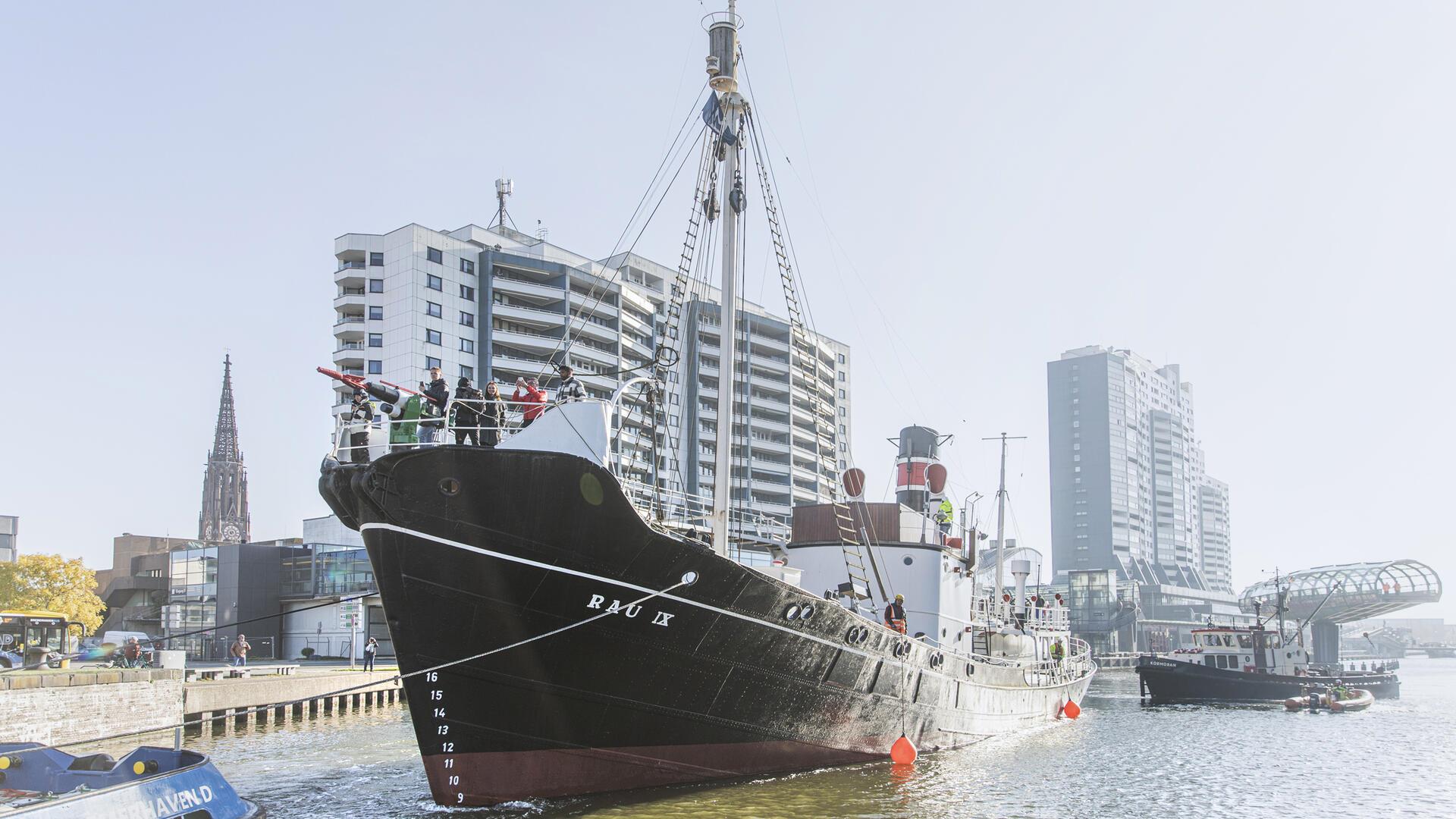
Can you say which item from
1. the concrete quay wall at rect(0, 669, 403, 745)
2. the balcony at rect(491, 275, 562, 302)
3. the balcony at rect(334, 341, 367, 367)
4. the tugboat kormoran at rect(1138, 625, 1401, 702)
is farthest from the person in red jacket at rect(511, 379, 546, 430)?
the balcony at rect(491, 275, 562, 302)

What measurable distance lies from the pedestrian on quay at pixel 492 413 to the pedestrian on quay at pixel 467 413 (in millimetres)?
87

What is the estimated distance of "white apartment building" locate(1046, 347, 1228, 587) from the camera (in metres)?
180

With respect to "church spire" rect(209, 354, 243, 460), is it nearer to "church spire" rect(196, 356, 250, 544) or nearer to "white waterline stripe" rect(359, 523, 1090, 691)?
"church spire" rect(196, 356, 250, 544)

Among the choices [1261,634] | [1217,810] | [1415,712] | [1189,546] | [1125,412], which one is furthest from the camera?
[1189,546]

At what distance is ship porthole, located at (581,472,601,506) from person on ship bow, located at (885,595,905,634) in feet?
27.8

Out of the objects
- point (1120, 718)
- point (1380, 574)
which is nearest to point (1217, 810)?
point (1120, 718)

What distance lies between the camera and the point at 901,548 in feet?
81.8

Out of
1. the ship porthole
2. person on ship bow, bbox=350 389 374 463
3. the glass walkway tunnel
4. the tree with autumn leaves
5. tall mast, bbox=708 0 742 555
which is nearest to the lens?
the ship porthole

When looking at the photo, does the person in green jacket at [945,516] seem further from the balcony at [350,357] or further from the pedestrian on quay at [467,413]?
the balcony at [350,357]

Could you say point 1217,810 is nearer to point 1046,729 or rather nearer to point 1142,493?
point 1046,729

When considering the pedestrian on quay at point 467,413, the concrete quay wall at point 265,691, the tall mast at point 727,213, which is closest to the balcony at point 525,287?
the concrete quay wall at point 265,691

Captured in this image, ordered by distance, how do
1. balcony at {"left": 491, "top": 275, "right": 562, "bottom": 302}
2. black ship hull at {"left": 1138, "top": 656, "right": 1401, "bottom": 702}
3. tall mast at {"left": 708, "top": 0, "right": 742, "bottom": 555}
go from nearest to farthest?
tall mast at {"left": 708, "top": 0, "right": 742, "bottom": 555}
black ship hull at {"left": 1138, "top": 656, "right": 1401, "bottom": 702}
balcony at {"left": 491, "top": 275, "right": 562, "bottom": 302}

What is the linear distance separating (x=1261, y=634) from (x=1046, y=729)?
22.6 metres

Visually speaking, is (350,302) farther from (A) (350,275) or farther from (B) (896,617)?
(B) (896,617)
